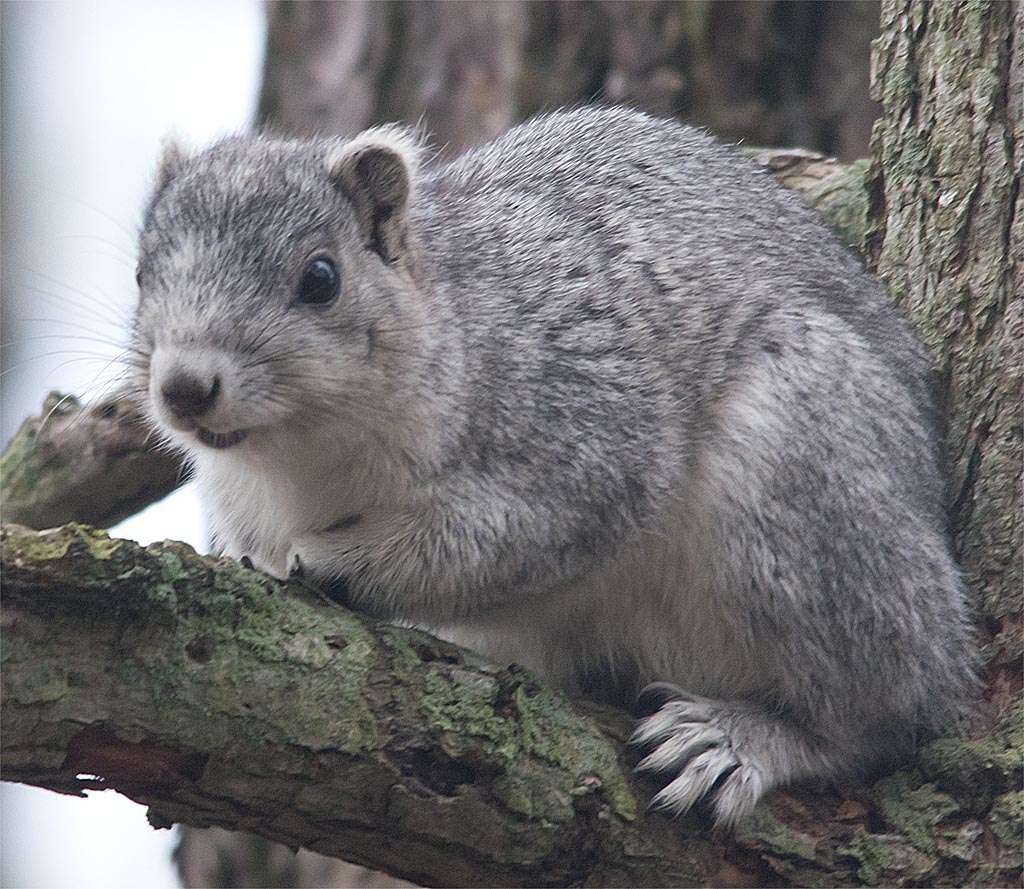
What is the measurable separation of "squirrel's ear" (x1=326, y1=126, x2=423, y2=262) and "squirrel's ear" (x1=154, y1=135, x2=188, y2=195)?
56 cm

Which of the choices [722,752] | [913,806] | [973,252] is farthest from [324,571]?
[973,252]

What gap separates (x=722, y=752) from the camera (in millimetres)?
4691

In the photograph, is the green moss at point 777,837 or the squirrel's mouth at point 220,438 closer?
the squirrel's mouth at point 220,438

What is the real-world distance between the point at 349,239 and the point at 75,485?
6.14ft

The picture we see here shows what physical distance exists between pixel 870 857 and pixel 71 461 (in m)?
3.30

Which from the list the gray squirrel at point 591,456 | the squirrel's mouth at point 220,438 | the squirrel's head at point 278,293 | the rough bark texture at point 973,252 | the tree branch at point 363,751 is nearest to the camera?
the tree branch at point 363,751

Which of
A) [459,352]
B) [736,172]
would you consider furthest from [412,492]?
[736,172]

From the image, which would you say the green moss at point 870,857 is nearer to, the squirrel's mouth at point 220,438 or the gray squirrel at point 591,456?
the gray squirrel at point 591,456

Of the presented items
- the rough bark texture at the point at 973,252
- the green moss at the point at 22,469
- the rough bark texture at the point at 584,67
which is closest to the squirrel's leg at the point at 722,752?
the rough bark texture at the point at 973,252

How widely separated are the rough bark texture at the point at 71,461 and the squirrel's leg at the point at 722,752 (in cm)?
229

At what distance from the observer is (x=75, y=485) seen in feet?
19.5

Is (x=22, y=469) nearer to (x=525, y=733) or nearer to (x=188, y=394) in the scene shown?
(x=188, y=394)

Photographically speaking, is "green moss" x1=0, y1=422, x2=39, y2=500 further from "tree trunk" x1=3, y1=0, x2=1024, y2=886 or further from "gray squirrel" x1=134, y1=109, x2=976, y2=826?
"tree trunk" x1=3, y1=0, x2=1024, y2=886

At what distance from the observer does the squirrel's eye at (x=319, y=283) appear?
14.8 ft
